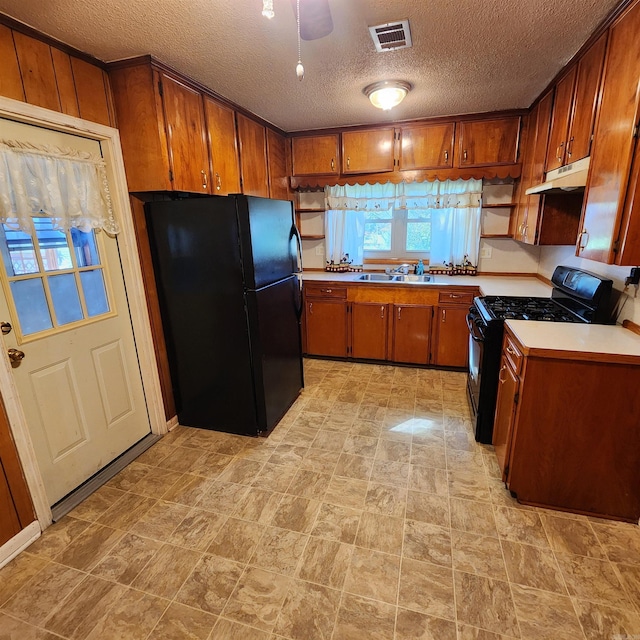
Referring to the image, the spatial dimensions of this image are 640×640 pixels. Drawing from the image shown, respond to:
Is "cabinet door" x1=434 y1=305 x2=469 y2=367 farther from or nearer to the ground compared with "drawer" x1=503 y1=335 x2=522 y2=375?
nearer to the ground

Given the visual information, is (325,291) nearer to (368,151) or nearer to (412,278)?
(412,278)

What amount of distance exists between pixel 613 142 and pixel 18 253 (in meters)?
2.86

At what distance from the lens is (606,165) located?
5.46ft

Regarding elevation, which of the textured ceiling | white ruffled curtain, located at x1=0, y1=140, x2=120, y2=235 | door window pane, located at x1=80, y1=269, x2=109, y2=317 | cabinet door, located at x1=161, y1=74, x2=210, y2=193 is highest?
the textured ceiling

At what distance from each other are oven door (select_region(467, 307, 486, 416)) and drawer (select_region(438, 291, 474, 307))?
2.36 ft

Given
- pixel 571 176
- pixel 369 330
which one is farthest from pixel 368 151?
pixel 571 176

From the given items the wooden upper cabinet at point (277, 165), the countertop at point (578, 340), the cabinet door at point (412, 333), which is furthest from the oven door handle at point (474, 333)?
the wooden upper cabinet at point (277, 165)

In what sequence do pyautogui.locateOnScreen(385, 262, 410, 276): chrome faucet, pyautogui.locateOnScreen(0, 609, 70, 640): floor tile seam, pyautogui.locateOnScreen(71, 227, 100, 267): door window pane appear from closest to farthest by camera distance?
pyautogui.locateOnScreen(0, 609, 70, 640): floor tile seam, pyautogui.locateOnScreen(71, 227, 100, 267): door window pane, pyautogui.locateOnScreen(385, 262, 410, 276): chrome faucet

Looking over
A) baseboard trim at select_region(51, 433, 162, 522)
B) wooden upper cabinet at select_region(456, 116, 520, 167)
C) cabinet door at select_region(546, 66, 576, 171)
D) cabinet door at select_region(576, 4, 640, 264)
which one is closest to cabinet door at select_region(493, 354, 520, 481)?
cabinet door at select_region(576, 4, 640, 264)

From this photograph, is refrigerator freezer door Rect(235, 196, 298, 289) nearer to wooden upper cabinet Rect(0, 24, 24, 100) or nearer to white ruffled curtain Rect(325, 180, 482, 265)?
wooden upper cabinet Rect(0, 24, 24, 100)

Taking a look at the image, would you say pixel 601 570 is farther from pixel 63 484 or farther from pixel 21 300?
pixel 21 300

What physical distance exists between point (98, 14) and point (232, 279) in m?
1.37

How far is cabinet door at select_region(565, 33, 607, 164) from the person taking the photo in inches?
71.6

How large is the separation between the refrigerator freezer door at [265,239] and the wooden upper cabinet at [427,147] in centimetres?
146
